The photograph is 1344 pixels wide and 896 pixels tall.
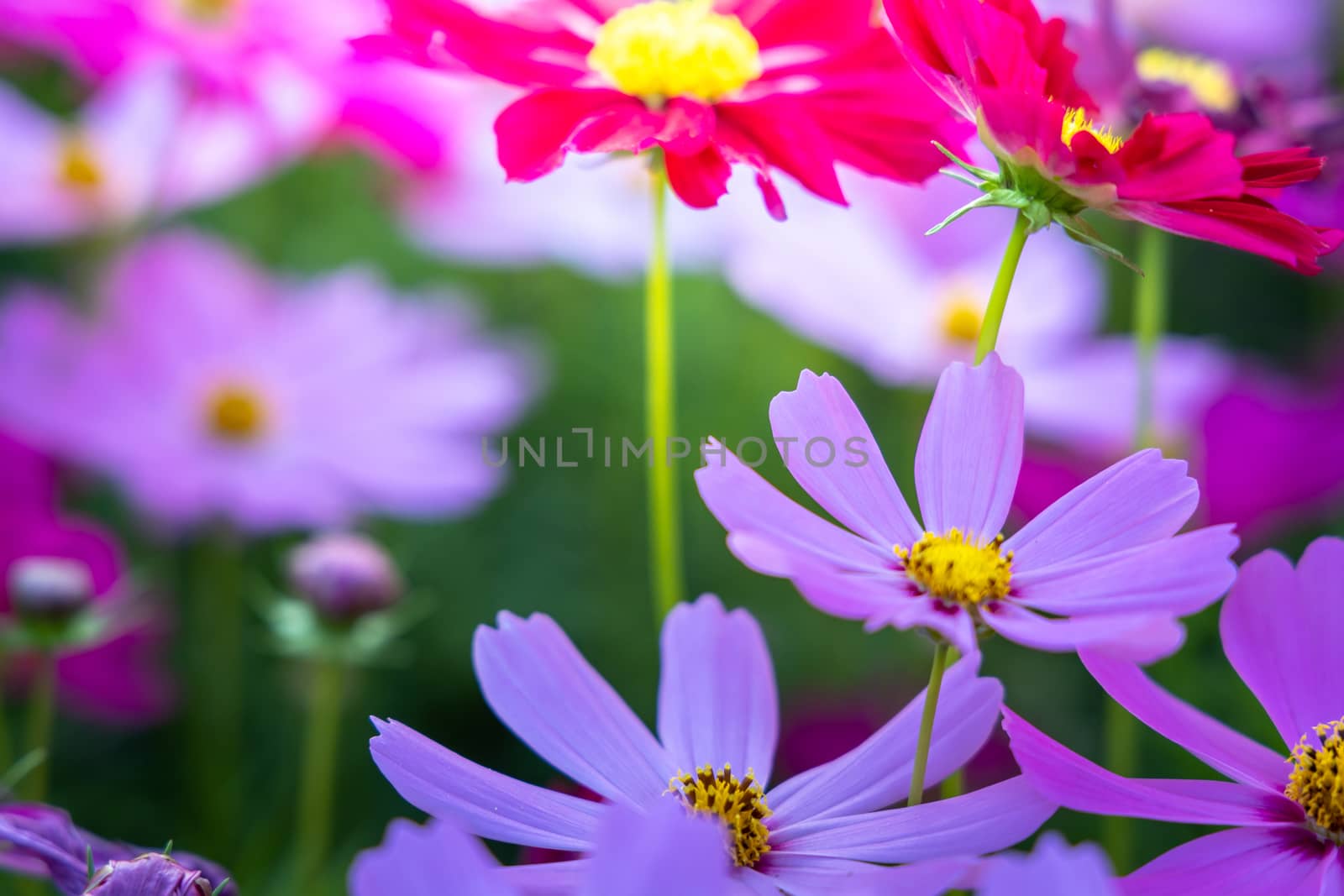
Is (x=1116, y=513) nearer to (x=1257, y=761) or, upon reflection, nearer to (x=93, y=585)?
(x=1257, y=761)

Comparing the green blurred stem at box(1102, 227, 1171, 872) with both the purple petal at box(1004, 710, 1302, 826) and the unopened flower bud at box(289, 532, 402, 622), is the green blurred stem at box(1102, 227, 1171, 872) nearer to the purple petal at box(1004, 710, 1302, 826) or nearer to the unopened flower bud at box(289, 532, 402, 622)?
the purple petal at box(1004, 710, 1302, 826)

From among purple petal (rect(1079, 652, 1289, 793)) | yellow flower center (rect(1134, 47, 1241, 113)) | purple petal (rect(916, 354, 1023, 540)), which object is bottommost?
purple petal (rect(1079, 652, 1289, 793))

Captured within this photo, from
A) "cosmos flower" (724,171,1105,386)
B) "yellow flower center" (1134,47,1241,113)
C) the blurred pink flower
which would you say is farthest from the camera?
"cosmos flower" (724,171,1105,386)

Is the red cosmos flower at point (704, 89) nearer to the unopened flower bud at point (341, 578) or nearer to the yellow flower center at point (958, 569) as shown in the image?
the yellow flower center at point (958, 569)

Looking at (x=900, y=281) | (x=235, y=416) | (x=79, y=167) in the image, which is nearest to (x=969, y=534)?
(x=900, y=281)

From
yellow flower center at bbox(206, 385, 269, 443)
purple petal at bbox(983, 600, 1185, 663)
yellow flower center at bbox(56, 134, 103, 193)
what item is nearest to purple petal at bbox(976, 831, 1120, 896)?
purple petal at bbox(983, 600, 1185, 663)

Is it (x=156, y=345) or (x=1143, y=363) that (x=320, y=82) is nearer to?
(x=156, y=345)
